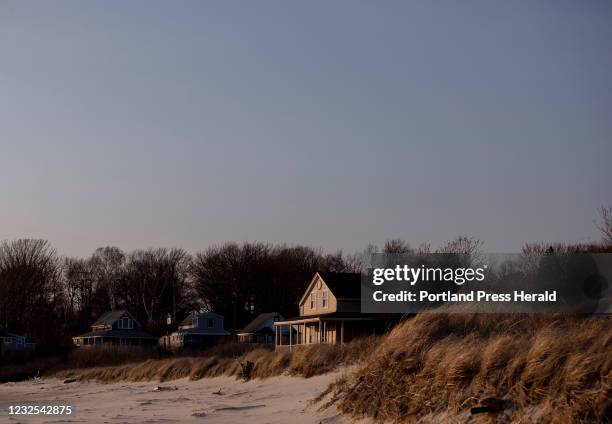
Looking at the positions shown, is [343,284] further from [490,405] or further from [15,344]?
[490,405]

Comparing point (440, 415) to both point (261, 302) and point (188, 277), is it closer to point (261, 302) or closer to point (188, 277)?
point (261, 302)

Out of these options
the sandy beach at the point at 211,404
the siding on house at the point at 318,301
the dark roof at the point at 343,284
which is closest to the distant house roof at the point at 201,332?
the siding on house at the point at 318,301

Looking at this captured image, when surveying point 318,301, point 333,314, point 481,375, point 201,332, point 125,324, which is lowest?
point 201,332

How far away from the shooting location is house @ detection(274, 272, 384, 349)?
1703 inches

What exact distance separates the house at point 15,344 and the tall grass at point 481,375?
155 ft

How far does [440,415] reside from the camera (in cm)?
1148

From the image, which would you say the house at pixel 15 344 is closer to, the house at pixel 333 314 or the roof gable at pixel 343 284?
the house at pixel 333 314

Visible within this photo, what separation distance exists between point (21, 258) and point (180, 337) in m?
22.8

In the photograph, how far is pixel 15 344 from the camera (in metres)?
63.6

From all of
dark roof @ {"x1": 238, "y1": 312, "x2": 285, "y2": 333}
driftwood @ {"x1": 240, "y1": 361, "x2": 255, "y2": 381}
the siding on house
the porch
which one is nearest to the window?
dark roof @ {"x1": 238, "y1": 312, "x2": 285, "y2": 333}

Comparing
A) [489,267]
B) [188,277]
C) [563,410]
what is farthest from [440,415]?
[188,277]

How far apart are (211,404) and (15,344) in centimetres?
5120

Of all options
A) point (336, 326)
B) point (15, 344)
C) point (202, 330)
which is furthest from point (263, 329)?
point (336, 326)

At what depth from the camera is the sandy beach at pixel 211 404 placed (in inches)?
577
